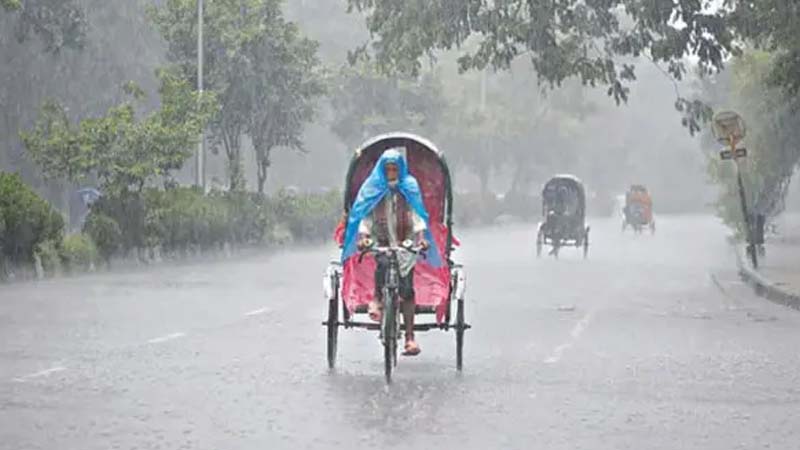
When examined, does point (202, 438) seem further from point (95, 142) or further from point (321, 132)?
point (321, 132)

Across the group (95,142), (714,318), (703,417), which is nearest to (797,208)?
(95,142)

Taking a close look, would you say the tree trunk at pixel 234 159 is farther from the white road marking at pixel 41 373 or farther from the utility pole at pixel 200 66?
the white road marking at pixel 41 373

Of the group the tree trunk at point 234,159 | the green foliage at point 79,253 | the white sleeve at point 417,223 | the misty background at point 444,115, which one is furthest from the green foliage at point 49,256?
the white sleeve at point 417,223

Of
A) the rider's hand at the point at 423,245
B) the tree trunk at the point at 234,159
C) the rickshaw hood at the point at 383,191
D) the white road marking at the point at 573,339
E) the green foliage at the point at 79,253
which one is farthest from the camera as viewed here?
the tree trunk at the point at 234,159

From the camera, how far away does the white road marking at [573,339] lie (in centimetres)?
1659

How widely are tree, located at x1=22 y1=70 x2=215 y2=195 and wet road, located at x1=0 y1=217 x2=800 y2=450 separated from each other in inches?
417

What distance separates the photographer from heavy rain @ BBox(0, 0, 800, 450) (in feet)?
39.7

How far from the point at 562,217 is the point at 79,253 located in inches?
689

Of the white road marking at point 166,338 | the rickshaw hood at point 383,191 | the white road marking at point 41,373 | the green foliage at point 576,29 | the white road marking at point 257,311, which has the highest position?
the green foliage at point 576,29

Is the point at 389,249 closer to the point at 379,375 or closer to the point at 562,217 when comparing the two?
the point at 379,375

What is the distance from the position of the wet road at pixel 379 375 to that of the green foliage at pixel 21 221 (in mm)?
3192

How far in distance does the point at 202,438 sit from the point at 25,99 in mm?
48203

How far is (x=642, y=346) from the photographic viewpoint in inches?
725

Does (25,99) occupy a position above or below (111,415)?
above
